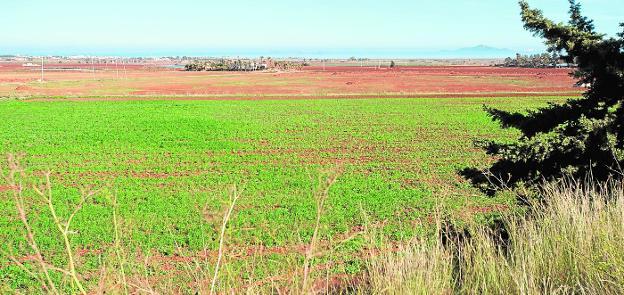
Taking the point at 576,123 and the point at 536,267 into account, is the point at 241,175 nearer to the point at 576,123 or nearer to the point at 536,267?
the point at 576,123

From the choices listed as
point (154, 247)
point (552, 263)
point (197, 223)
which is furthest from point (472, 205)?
point (552, 263)

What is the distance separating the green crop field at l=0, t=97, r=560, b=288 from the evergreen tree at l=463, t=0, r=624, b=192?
201 cm

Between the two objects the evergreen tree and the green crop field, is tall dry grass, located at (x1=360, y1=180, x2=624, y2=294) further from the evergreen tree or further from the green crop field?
the evergreen tree

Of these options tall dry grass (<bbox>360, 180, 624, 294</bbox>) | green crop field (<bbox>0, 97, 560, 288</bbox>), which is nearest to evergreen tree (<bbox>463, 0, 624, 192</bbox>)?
green crop field (<bbox>0, 97, 560, 288</bbox>)

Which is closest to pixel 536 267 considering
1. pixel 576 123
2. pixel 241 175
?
pixel 576 123

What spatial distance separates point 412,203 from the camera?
14297 mm

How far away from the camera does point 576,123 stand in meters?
8.42

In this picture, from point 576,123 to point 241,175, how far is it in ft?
39.3

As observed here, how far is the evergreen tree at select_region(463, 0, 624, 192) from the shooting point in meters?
7.71

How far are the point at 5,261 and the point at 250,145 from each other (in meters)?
15.1

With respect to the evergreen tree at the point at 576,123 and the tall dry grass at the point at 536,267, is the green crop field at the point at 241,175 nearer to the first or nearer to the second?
the tall dry grass at the point at 536,267

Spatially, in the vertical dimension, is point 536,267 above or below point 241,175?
above

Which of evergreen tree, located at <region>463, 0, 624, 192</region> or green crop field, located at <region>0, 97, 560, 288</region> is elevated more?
evergreen tree, located at <region>463, 0, 624, 192</region>

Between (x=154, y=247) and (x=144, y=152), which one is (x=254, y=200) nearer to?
(x=154, y=247)
